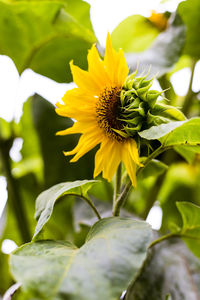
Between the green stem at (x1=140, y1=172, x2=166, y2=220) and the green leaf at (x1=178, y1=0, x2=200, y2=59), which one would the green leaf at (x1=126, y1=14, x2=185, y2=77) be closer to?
the green leaf at (x1=178, y1=0, x2=200, y2=59)

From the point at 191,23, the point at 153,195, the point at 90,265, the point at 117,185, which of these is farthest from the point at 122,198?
the point at 191,23

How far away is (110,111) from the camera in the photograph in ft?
A: 1.67

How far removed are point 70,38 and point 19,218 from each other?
14.4 inches

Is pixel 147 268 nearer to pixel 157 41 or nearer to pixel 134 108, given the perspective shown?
pixel 134 108

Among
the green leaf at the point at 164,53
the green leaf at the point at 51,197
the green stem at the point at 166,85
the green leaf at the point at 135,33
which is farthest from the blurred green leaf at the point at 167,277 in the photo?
the green leaf at the point at 135,33

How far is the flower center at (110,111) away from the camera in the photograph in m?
0.50

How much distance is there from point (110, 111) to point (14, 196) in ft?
1.24

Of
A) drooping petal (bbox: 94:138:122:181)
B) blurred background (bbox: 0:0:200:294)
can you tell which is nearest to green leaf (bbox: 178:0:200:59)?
blurred background (bbox: 0:0:200:294)

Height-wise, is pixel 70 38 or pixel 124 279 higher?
pixel 70 38

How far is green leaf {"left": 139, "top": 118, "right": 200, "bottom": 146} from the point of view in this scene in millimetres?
407

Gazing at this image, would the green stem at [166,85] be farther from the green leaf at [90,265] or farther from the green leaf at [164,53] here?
the green leaf at [90,265]

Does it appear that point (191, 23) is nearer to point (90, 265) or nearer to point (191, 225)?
point (191, 225)

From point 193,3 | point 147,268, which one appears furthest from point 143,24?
point 147,268

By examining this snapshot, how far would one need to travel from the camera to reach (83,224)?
0.68m
